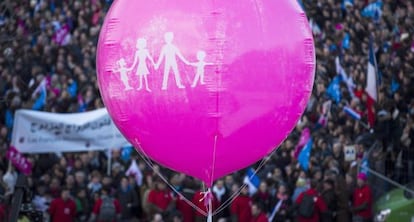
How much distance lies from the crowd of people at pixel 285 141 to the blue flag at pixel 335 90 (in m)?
0.05

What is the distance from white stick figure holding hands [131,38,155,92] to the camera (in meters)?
10.2

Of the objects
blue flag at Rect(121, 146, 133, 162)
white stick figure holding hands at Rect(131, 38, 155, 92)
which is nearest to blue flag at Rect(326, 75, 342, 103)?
blue flag at Rect(121, 146, 133, 162)

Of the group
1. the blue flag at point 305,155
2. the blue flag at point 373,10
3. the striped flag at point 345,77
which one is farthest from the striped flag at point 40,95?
the blue flag at point 373,10

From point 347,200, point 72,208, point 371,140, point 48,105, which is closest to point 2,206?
point 72,208

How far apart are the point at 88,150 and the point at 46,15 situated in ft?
26.1

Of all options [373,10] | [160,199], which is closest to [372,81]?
[160,199]

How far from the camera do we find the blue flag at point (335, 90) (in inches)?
891

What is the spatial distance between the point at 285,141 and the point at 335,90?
2857mm

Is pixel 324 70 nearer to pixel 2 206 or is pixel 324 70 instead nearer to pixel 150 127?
pixel 2 206

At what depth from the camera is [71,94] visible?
22.9m

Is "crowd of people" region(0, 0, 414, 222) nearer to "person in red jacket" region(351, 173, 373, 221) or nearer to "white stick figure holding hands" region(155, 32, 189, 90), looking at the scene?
"person in red jacket" region(351, 173, 373, 221)

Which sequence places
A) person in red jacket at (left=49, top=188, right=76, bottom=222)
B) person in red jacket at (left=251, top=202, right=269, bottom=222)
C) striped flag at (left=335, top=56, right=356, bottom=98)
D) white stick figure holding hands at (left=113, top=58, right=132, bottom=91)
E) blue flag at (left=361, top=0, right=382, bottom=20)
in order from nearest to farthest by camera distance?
white stick figure holding hands at (left=113, top=58, right=132, bottom=91) < person in red jacket at (left=251, top=202, right=269, bottom=222) < person in red jacket at (left=49, top=188, right=76, bottom=222) < striped flag at (left=335, top=56, right=356, bottom=98) < blue flag at (left=361, top=0, right=382, bottom=20)

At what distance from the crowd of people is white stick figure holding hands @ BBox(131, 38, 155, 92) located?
6.99m

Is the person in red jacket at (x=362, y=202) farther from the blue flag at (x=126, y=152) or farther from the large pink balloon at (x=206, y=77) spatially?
the large pink balloon at (x=206, y=77)
